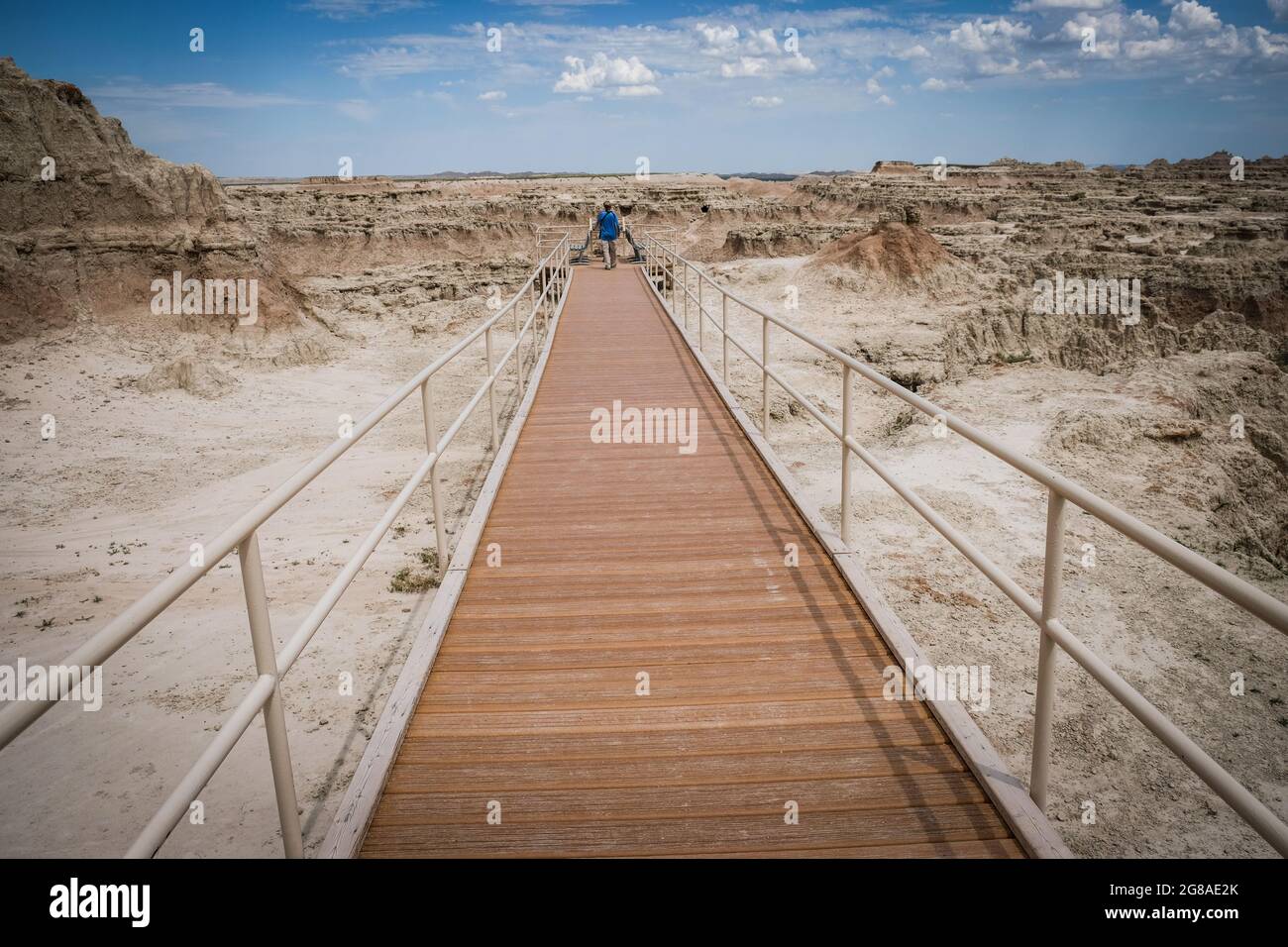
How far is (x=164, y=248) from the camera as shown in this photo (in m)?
16.7

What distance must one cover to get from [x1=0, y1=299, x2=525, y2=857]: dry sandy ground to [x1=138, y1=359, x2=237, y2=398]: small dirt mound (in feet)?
0.78

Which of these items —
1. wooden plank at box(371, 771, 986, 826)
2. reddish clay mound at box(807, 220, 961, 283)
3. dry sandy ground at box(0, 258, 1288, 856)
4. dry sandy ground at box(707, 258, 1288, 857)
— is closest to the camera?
wooden plank at box(371, 771, 986, 826)

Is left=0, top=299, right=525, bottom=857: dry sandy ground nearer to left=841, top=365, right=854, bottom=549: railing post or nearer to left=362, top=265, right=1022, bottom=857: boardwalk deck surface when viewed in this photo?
left=362, top=265, right=1022, bottom=857: boardwalk deck surface

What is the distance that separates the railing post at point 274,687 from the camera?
229 cm

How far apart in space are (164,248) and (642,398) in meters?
12.8

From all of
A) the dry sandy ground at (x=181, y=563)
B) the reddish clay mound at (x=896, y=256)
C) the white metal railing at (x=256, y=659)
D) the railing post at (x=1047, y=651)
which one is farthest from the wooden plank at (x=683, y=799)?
the reddish clay mound at (x=896, y=256)

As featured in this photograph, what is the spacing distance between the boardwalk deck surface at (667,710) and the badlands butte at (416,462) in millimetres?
1528

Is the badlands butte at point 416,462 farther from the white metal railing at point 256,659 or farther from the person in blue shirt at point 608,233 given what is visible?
the person in blue shirt at point 608,233

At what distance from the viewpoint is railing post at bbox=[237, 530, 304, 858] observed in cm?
229

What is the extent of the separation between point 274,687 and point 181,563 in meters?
5.88

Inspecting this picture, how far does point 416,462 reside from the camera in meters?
10.9

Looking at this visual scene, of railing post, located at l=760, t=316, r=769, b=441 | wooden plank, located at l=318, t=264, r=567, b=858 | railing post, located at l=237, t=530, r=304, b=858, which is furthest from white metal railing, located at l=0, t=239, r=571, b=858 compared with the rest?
railing post, located at l=760, t=316, r=769, b=441

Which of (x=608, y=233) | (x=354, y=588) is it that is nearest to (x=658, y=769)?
(x=354, y=588)

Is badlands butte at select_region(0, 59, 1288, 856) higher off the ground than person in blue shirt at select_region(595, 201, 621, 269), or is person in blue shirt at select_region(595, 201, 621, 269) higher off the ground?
person in blue shirt at select_region(595, 201, 621, 269)
